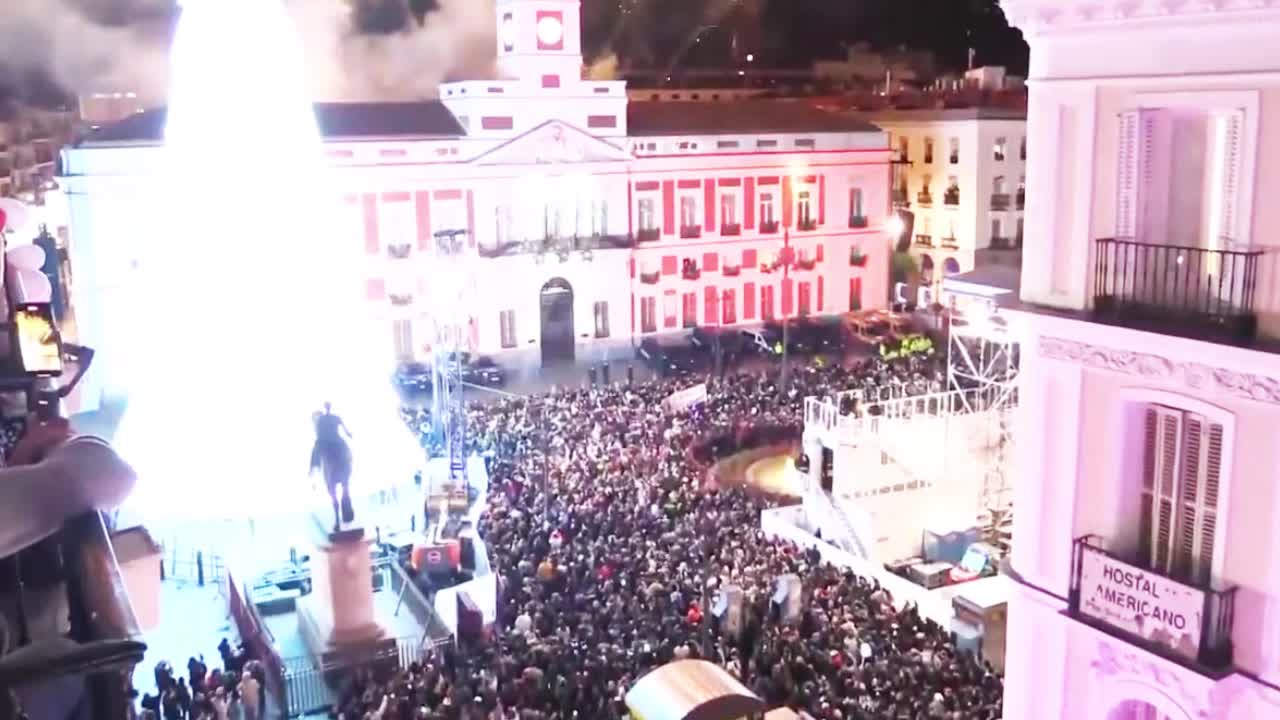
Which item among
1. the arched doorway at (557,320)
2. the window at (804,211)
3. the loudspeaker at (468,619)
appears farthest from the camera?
the window at (804,211)

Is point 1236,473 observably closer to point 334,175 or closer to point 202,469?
point 202,469

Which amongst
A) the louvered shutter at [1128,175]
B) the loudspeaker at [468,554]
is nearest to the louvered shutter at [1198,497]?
the louvered shutter at [1128,175]

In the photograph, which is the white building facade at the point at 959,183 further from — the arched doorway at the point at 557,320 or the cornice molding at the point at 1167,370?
the cornice molding at the point at 1167,370

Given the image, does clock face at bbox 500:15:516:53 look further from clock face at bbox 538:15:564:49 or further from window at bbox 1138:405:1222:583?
window at bbox 1138:405:1222:583

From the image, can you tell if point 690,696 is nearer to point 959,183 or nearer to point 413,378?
point 413,378

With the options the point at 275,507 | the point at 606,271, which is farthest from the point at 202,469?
the point at 606,271

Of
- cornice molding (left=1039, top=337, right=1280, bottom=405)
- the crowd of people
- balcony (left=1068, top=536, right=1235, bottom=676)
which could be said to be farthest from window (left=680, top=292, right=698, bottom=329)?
balcony (left=1068, top=536, right=1235, bottom=676)
